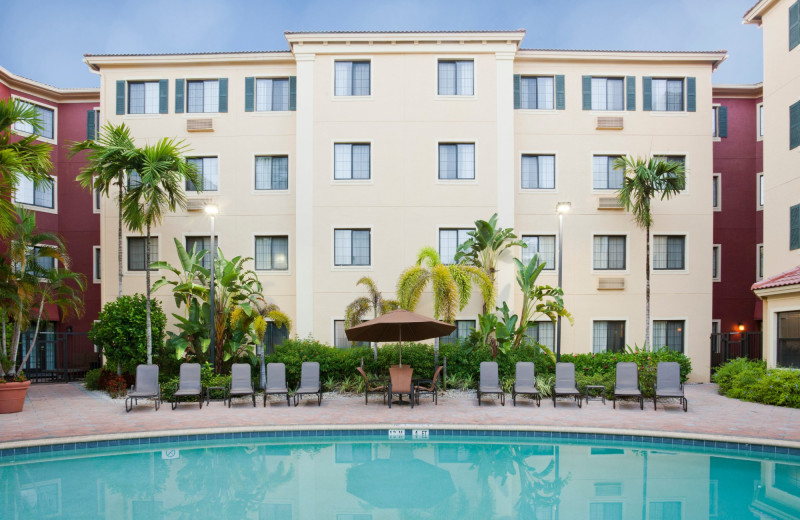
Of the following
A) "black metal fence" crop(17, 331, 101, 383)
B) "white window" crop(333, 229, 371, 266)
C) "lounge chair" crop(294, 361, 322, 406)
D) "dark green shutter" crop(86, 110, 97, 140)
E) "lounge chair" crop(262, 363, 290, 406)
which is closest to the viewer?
"lounge chair" crop(262, 363, 290, 406)

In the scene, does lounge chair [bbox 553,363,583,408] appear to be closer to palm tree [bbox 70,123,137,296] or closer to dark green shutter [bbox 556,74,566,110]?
dark green shutter [bbox 556,74,566,110]

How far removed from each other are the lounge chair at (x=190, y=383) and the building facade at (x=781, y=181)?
51.1 ft

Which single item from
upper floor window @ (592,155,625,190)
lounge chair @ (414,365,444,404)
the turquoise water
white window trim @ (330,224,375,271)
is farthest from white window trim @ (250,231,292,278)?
upper floor window @ (592,155,625,190)

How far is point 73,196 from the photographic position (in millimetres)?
21266

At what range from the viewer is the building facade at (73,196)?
2100cm

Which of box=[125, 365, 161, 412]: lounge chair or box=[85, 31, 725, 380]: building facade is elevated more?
box=[85, 31, 725, 380]: building facade

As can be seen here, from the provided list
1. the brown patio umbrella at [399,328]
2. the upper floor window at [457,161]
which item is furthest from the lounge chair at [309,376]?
the upper floor window at [457,161]

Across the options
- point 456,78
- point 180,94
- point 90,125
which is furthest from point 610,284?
point 90,125

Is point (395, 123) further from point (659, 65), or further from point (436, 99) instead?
point (659, 65)

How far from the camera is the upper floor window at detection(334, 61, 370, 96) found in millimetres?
18156

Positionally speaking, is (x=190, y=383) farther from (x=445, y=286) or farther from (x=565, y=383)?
(x=565, y=383)

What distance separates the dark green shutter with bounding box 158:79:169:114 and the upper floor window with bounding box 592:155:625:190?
15008mm

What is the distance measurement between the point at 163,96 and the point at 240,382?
1095cm

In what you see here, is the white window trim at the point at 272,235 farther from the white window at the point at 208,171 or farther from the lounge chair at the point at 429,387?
the lounge chair at the point at 429,387
